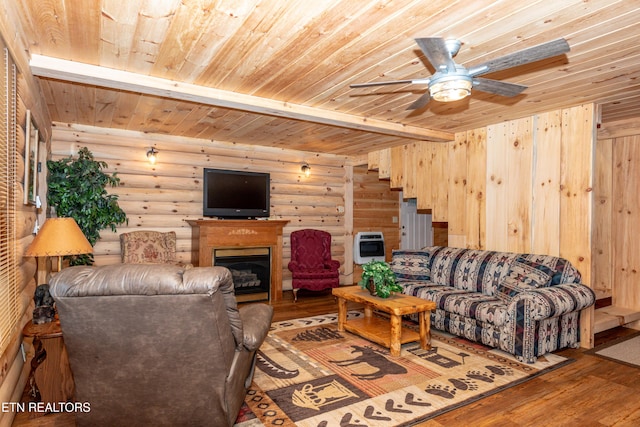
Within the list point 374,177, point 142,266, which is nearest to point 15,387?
point 142,266

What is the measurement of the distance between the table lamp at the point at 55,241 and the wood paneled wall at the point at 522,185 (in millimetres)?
4263

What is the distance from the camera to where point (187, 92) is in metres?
3.22

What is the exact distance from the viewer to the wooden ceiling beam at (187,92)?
2780 mm

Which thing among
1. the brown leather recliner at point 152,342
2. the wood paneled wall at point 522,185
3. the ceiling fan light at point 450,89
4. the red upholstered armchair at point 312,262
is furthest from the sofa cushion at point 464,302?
the brown leather recliner at point 152,342

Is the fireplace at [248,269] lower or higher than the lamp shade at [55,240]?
lower

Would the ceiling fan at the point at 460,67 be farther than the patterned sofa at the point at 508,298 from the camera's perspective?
No

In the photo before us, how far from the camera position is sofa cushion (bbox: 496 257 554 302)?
3691mm

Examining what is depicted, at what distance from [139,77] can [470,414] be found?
11.1 feet

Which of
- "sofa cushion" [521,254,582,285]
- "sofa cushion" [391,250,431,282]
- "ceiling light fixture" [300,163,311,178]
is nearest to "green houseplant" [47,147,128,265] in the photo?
"ceiling light fixture" [300,163,311,178]

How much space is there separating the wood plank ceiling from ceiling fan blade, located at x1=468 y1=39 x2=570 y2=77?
9.4 inches

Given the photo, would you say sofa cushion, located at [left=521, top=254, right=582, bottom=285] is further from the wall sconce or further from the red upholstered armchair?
the wall sconce

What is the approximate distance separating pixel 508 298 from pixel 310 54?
9.45ft

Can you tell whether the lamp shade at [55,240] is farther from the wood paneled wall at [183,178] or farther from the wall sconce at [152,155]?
the wall sconce at [152,155]

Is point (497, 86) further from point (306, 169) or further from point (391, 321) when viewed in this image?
point (306, 169)
